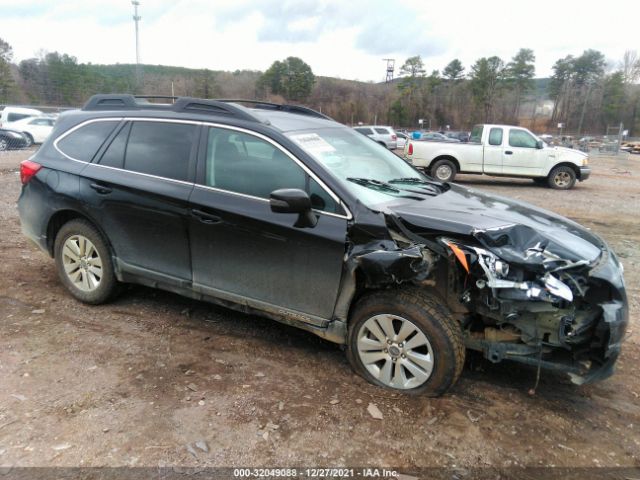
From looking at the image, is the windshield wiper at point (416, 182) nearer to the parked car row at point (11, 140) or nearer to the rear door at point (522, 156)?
the rear door at point (522, 156)

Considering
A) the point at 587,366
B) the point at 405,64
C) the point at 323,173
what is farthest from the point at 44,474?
the point at 405,64

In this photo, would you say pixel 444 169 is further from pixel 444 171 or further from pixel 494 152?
pixel 494 152

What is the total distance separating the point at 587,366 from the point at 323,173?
202cm

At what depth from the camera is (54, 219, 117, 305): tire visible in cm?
414

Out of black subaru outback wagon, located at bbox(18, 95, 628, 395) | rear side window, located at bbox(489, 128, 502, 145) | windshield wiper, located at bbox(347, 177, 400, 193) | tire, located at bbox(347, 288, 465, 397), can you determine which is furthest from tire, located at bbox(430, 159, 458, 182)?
tire, located at bbox(347, 288, 465, 397)

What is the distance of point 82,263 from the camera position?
14.1 feet

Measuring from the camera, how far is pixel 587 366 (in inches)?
113

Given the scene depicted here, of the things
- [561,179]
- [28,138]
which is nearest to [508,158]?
[561,179]

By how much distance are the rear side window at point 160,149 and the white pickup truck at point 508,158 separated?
34.6 feet

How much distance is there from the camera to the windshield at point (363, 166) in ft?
11.0

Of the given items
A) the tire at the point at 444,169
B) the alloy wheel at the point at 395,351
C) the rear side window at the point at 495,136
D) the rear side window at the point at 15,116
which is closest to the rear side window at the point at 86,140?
the alloy wheel at the point at 395,351

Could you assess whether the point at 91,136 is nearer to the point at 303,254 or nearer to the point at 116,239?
the point at 116,239

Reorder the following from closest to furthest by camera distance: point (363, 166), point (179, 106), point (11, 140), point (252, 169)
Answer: point (252, 169)
point (363, 166)
point (179, 106)
point (11, 140)

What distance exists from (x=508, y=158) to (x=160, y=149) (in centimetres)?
1221
